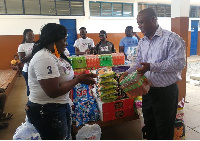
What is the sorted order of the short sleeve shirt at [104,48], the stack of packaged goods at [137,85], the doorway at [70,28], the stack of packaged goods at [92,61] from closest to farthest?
the stack of packaged goods at [137,85], the stack of packaged goods at [92,61], the short sleeve shirt at [104,48], the doorway at [70,28]

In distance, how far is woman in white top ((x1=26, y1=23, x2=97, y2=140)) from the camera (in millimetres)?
1304

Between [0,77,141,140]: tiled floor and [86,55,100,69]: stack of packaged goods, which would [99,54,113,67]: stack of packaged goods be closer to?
[86,55,100,69]: stack of packaged goods

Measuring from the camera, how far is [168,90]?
182cm

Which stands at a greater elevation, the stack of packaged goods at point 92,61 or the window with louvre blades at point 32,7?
the window with louvre blades at point 32,7

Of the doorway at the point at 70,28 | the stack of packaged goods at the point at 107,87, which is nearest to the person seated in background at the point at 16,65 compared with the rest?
the doorway at the point at 70,28

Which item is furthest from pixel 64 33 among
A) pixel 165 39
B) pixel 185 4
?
pixel 185 4

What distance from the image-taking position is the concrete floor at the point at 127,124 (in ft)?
9.29

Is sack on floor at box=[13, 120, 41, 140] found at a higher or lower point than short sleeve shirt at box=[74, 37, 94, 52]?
lower

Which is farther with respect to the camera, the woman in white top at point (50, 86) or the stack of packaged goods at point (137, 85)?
the stack of packaged goods at point (137, 85)

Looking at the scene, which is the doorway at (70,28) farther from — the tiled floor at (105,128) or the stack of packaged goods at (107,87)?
the stack of packaged goods at (107,87)

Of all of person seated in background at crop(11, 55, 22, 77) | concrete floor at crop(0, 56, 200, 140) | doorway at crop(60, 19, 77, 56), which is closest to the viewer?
concrete floor at crop(0, 56, 200, 140)

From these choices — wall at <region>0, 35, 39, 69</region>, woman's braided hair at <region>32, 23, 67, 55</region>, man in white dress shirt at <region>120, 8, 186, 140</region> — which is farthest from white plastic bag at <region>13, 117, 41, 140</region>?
wall at <region>0, 35, 39, 69</region>

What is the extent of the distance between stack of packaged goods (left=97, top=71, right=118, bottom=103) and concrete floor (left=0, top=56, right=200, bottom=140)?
83 cm

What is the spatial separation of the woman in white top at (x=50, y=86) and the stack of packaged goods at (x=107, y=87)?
87 cm
